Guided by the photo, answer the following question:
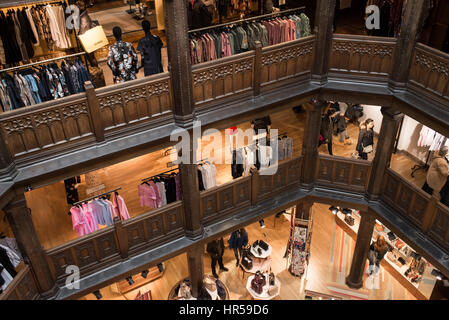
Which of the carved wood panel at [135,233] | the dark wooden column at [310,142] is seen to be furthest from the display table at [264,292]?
the carved wood panel at [135,233]

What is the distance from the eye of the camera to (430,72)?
26.7ft

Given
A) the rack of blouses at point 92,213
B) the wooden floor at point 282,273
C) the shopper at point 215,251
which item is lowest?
the wooden floor at point 282,273

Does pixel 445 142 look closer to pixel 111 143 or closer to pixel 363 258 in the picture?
pixel 363 258

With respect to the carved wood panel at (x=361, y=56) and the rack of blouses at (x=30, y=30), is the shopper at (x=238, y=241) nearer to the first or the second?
the carved wood panel at (x=361, y=56)

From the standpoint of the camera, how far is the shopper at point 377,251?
11.8 meters

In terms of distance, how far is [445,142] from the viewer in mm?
11836

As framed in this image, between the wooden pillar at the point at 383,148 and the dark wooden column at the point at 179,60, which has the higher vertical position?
the dark wooden column at the point at 179,60

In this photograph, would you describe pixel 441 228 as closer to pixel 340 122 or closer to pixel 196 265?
pixel 196 265

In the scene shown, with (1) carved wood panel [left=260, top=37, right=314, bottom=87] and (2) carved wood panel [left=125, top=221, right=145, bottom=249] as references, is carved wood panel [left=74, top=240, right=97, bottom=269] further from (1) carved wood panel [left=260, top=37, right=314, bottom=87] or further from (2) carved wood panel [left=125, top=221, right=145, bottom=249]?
(1) carved wood panel [left=260, top=37, right=314, bottom=87]

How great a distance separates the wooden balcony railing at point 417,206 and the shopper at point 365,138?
250cm

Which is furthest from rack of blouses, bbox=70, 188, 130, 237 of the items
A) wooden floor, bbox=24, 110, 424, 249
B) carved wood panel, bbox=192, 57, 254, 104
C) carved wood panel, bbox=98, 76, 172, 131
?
carved wood panel, bbox=192, 57, 254, 104

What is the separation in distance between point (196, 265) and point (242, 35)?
5.30m

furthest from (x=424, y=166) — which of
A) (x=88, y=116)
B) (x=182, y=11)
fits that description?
(x=88, y=116)

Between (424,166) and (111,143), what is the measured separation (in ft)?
28.6
